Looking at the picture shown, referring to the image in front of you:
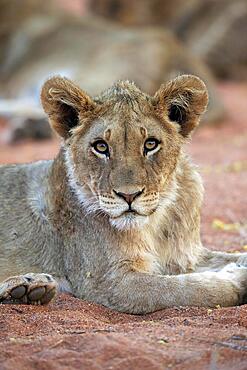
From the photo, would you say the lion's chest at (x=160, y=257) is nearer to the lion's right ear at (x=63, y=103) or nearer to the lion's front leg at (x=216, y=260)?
the lion's front leg at (x=216, y=260)

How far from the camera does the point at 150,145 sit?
482 centimetres

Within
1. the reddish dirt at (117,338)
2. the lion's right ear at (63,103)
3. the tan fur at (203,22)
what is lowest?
the reddish dirt at (117,338)

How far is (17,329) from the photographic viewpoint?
164 inches

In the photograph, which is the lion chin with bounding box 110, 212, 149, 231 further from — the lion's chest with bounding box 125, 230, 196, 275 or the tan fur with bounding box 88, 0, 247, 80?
the tan fur with bounding box 88, 0, 247, 80

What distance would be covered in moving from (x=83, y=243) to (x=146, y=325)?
1.00 metres

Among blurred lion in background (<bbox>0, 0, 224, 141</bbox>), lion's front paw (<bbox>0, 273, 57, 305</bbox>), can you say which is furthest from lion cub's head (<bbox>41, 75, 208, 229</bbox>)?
blurred lion in background (<bbox>0, 0, 224, 141</bbox>)

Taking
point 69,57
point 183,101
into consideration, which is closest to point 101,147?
point 183,101

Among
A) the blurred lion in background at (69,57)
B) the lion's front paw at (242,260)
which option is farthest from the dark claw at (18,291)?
the blurred lion in background at (69,57)

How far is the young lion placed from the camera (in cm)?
470

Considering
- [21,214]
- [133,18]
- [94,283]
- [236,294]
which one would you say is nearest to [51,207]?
[21,214]

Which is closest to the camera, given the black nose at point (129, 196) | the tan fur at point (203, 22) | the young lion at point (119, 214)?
the black nose at point (129, 196)

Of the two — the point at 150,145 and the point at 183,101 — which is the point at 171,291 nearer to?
the point at 150,145

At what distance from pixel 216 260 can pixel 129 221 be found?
883 mm

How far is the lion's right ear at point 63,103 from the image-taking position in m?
5.02
